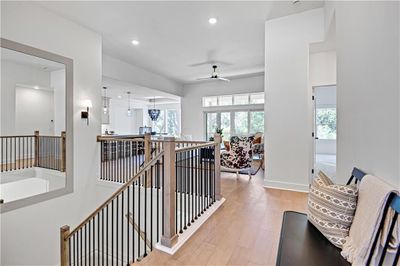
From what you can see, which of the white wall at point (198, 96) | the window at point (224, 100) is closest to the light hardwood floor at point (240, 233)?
the white wall at point (198, 96)

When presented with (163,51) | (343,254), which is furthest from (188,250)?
(163,51)

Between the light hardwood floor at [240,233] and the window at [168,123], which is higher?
the window at [168,123]

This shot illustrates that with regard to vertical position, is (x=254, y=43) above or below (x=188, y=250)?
above

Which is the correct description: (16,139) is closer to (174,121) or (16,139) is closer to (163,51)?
(163,51)

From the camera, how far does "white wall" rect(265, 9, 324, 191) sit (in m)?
3.69

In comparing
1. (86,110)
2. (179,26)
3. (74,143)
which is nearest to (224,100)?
(179,26)

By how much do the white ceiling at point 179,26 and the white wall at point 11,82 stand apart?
1.16m

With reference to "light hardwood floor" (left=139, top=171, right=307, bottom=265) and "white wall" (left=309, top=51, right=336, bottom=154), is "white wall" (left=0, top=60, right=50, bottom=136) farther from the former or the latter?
"white wall" (left=309, top=51, right=336, bottom=154)

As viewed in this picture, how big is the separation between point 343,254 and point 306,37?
142 inches

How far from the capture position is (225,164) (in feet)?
17.0

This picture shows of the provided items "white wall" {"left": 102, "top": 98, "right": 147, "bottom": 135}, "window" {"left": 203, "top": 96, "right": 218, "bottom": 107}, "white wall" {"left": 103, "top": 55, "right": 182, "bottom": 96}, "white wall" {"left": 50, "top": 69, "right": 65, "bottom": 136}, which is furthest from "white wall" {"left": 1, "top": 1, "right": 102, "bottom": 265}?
"white wall" {"left": 102, "top": 98, "right": 147, "bottom": 135}

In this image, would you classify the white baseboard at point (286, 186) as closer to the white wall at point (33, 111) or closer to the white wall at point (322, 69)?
the white wall at point (322, 69)

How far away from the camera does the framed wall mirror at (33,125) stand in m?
3.39

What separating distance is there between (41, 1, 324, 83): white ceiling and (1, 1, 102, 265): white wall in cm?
32
